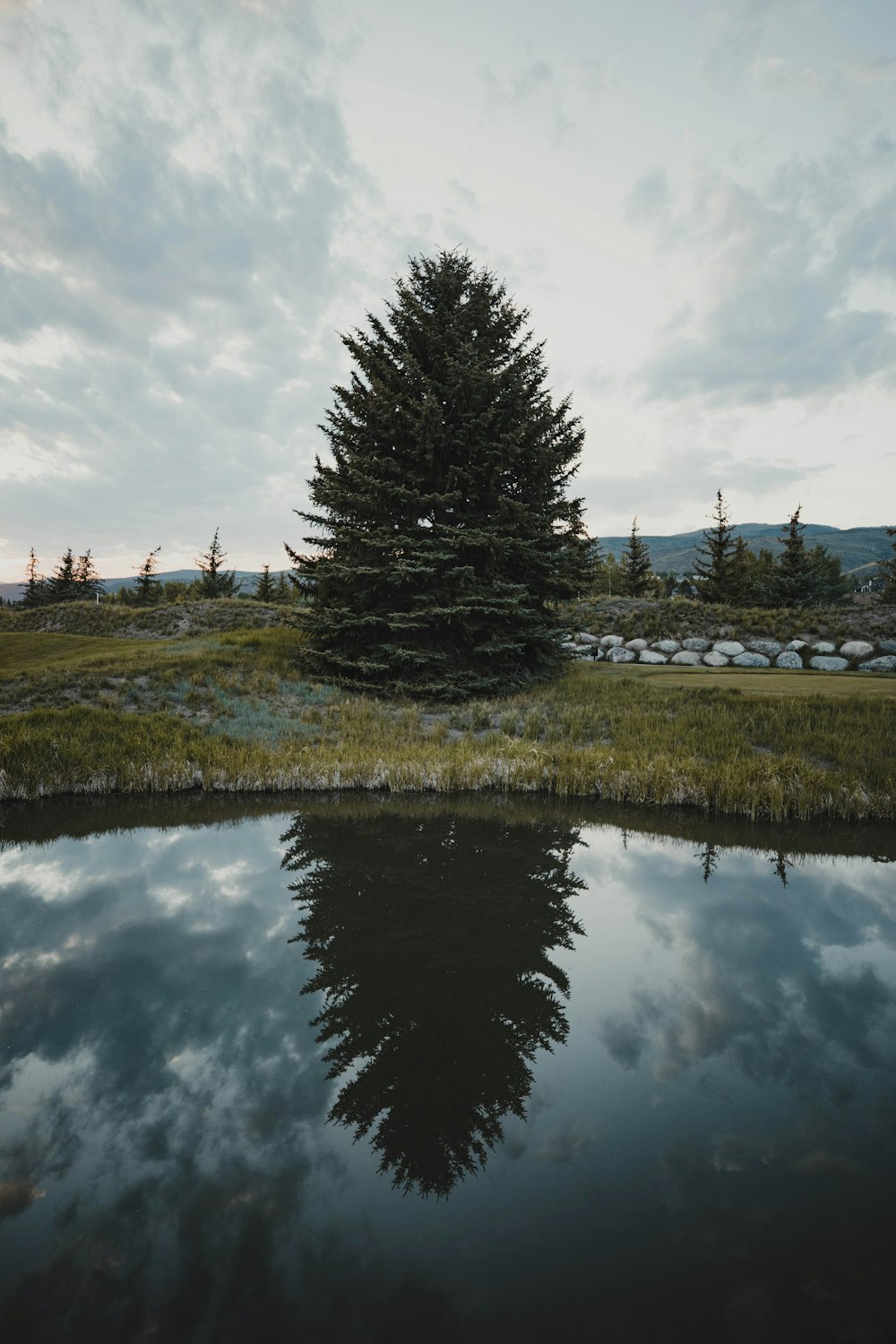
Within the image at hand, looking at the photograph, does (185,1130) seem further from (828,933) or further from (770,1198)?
(828,933)

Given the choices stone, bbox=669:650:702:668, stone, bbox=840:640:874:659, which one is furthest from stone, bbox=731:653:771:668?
stone, bbox=840:640:874:659

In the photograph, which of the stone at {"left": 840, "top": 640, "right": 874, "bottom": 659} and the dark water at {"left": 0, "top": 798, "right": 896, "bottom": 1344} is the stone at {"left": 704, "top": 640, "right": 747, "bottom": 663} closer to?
the stone at {"left": 840, "top": 640, "right": 874, "bottom": 659}

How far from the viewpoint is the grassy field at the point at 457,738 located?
987 centimetres

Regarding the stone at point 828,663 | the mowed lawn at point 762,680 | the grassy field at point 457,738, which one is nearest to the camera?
the grassy field at point 457,738

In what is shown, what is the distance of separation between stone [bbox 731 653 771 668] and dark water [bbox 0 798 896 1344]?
1972 cm

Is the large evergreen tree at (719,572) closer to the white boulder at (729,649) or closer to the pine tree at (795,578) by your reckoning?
the pine tree at (795,578)

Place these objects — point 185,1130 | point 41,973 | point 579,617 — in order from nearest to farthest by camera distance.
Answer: point 185,1130 < point 41,973 < point 579,617

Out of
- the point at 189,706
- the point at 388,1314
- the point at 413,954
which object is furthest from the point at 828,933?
the point at 189,706

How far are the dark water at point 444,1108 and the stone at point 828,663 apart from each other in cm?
1939

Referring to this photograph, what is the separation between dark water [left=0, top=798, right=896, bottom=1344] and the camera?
2.33m

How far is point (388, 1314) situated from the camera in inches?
88.7

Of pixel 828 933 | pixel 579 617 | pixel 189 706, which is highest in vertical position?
pixel 579 617

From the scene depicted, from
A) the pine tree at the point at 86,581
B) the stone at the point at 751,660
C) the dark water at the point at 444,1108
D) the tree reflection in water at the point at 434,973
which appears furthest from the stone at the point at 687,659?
the pine tree at the point at 86,581

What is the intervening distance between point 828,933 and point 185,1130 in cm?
537
